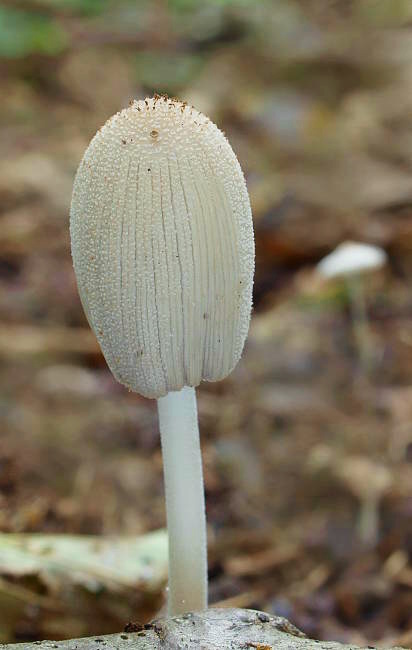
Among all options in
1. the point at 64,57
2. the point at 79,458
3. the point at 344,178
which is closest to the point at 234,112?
the point at 344,178

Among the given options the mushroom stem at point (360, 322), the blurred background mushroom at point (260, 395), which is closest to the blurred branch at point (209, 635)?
the blurred background mushroom at point (260, 395)

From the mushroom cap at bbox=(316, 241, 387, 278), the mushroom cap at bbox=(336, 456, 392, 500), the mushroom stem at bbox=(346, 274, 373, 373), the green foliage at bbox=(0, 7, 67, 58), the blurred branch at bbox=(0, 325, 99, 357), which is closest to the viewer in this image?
the mushroom cap at bbox=(336, 456, 392, 500)

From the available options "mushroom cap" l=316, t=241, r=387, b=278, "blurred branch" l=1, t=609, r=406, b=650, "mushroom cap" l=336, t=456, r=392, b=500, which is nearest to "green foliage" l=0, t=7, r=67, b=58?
"mushroom cap" l=316, t=241, r=387, b=278

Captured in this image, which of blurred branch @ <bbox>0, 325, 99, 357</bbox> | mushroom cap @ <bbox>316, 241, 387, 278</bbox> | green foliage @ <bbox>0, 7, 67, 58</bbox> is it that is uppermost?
green foliage @ <bbox>0, 7, 67, 58</bbox>

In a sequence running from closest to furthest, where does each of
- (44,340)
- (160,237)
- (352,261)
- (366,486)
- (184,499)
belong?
1. (160,237)
2. (184,499)
3. (366,486)
4. (352,261)
5. (44,340)

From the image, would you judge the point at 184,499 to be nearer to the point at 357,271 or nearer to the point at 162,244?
the point at 162,244

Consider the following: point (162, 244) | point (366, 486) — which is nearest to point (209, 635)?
point (162, 244)

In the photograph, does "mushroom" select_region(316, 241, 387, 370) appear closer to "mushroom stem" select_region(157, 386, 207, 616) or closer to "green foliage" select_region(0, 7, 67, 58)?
"mushroom stem" select_region(157, 386, 207, 616)

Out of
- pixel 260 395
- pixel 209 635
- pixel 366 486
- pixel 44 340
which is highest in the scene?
pixel 44 340
